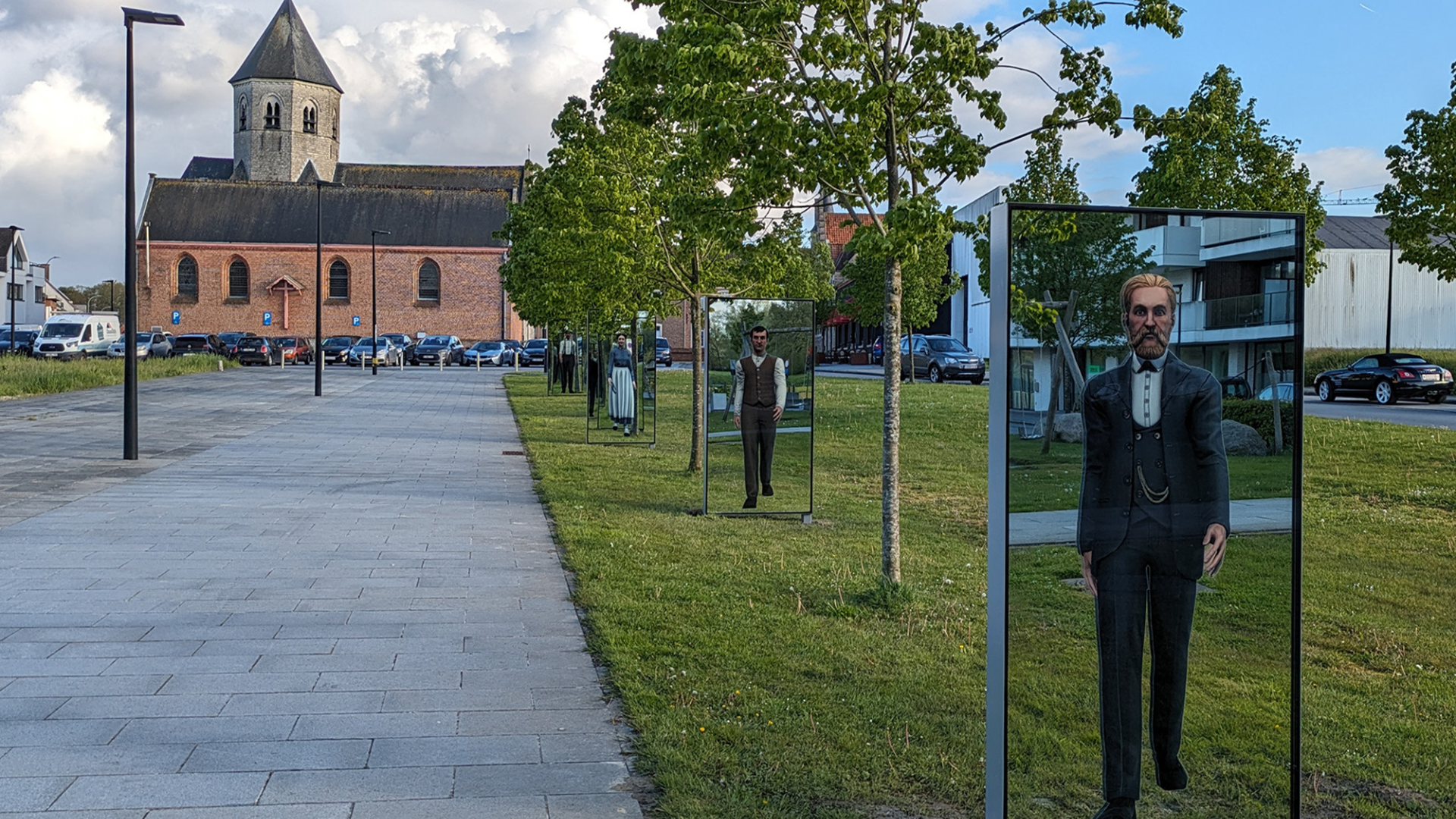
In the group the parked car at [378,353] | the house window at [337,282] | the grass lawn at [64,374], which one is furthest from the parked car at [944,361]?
the house window at [337,282]

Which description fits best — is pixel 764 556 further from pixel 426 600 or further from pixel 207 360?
pixel 207 360

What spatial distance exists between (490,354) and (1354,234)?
141 feet

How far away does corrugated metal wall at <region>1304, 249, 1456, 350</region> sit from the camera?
52.2 meters

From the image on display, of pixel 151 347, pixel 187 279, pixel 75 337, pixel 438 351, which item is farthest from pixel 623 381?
pixel 187 279

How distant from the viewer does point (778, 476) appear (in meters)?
11.7

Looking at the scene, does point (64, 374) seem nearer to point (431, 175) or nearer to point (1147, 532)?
point (1147, 532)

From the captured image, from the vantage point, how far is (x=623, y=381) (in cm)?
2064

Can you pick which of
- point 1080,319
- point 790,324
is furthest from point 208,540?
point 1080,319

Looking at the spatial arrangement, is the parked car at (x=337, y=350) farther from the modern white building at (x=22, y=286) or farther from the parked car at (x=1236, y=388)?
the parked car at (x=1236, y=388)

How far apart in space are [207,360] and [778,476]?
147ft

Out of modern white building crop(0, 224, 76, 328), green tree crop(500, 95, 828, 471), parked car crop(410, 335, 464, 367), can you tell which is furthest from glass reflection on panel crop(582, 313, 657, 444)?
modern white building crop(0, 224, 76, 328)

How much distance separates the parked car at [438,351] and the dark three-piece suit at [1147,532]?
61.3 metres

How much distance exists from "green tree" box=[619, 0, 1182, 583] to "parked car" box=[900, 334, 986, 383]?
3218 centimetres

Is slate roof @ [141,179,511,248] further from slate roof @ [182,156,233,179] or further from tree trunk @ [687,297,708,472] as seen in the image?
tree trunk @ [687,297,708,472]
